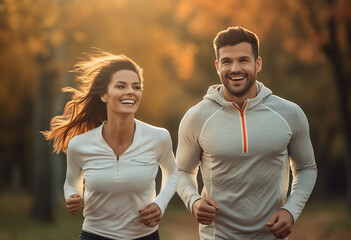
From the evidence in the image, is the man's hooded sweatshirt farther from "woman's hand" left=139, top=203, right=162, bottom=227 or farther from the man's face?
"woman's hand" left=139, top=203, right=162, bottom=227

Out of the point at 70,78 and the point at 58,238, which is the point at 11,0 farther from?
the point at 70,78

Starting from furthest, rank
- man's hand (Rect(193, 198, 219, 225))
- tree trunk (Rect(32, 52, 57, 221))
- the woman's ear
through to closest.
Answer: tree trunk (Rect(32, 52, 57, 221))
the woman's ear
man's hand (Rect(193, 198, 219, 225))

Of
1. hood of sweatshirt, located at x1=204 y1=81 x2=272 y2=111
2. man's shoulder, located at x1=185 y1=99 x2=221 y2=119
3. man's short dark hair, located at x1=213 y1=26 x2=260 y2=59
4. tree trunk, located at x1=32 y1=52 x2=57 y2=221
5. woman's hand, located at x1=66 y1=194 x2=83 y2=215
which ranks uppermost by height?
man's short dark hair, located at x1=213 y1=26 x2=260 y2=59

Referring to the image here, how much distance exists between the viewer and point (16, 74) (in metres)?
22.2

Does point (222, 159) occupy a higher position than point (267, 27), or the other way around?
Answer: point (267, 27)

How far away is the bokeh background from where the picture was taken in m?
12.7

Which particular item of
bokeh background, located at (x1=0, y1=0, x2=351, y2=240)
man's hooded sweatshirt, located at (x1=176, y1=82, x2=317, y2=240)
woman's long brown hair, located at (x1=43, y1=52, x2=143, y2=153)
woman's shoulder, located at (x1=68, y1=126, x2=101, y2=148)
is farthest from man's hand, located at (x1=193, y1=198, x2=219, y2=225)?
bokeh background, located at (x1=0, y1=0, x2=351, y2=240)

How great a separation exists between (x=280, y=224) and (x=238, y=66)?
134 cm

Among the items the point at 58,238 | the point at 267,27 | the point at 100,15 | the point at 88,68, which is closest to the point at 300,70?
the point at 267,27

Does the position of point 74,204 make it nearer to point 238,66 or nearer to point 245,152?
point 245,152

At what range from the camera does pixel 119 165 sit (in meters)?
4.41

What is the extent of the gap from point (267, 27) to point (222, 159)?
1003 cm

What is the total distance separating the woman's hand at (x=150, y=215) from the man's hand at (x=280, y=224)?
0.89 metres

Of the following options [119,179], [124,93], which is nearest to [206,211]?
[119,179]
